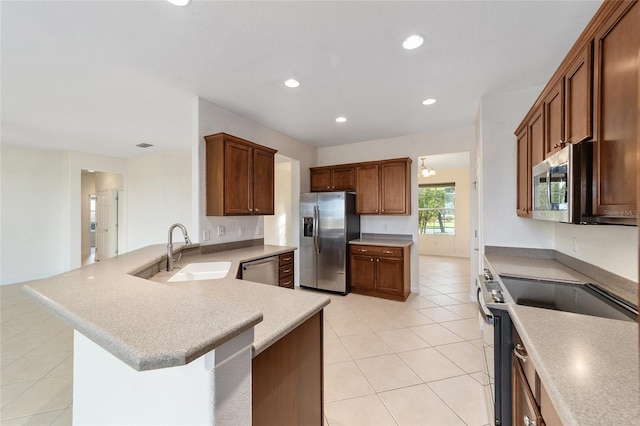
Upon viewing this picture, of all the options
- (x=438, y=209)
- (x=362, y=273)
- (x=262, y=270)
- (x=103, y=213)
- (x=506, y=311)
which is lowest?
(x=362, y=273)

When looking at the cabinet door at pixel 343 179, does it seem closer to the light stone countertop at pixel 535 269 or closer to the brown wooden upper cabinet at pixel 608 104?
the light stone countertop at pixel 535 269

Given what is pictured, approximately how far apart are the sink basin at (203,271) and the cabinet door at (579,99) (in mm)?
2488

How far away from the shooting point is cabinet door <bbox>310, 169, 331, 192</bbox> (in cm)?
498

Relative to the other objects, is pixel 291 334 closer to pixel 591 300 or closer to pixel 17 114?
pixel 591 300

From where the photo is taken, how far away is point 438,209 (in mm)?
8156

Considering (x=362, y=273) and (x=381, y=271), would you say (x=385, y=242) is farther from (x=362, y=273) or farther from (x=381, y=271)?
(x=362, y=273)

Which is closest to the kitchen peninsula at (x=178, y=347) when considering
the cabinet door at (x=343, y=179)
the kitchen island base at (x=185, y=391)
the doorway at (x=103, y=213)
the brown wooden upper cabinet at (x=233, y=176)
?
the kitchen island base at (x=185, y=391)

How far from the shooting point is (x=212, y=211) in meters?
3.03

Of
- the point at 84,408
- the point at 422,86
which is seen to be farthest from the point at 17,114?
the point at 422,86

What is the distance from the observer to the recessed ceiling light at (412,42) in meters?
1.97

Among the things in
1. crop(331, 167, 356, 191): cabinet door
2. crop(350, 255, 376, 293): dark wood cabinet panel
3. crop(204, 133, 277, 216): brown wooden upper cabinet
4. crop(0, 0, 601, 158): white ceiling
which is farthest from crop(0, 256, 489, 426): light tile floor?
crop(0, 0, 601, 158): white ceiling

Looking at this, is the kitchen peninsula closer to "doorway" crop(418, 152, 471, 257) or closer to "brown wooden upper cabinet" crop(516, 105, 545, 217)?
"brown wooden upper cabinet" crop(516, 105, 545, 217)

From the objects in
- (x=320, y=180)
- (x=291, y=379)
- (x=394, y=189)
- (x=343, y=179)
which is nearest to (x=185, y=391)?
(x=291, y=379)

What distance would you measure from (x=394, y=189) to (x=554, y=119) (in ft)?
8.73
